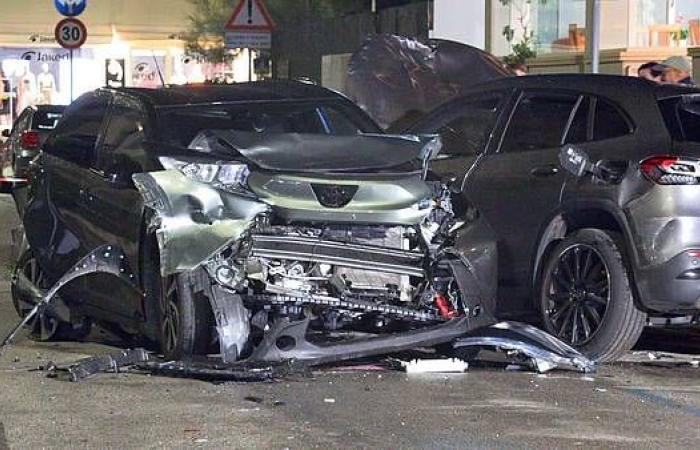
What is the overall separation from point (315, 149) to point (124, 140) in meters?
1.45

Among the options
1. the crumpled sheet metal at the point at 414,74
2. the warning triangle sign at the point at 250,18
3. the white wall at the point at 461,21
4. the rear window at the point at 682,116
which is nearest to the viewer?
the rear window at the point at 682,116

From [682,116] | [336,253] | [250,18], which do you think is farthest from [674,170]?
[250,18]

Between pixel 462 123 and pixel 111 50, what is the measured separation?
24.5m

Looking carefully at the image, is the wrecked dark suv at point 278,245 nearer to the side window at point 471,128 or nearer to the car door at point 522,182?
the car door at point 522,182

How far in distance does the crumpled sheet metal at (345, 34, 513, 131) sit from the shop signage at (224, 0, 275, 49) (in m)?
2.86

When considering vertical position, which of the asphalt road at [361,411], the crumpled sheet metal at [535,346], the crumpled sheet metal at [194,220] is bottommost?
the asphalt road at [361,411]

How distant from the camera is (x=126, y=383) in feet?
24.5

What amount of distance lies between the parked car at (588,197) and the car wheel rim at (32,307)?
291 cm

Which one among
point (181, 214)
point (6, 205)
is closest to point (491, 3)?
point (6, 205)

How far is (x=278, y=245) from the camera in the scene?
24.0 feet

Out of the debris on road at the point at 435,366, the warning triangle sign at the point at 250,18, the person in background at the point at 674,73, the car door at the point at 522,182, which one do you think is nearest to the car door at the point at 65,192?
the debris on road at the point at 435,366

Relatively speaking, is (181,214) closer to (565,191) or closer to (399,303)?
(399,303)

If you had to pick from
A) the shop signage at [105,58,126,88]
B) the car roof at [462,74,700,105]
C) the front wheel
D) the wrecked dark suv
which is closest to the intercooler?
the wrecked dark suv

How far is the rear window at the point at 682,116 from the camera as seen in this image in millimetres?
8141
